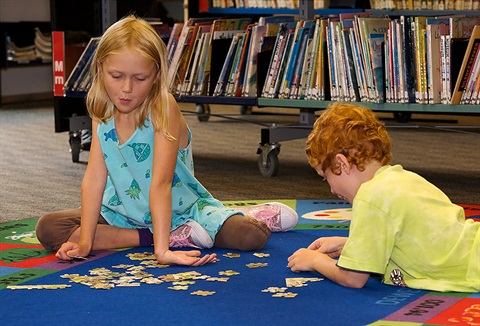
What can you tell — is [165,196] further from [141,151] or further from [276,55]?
[276,55]

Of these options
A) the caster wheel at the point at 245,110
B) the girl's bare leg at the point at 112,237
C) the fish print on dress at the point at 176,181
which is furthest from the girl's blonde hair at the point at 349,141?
the caster wheel at the point at 245,110

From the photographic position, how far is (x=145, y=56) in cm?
265

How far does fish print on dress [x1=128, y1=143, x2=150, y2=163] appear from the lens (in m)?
2.84

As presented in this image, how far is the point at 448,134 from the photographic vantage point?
20.4ft

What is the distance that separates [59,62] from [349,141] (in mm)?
3213

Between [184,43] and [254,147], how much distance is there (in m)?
0.96

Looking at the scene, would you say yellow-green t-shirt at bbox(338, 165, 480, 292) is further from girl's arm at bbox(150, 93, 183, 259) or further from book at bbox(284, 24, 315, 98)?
book at bbox(284, 24, 315, 98)

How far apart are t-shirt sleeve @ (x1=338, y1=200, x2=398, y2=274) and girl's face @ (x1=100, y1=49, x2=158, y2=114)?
2.55 ft

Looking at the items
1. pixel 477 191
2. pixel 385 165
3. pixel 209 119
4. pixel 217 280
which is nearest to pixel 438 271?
pixel 385 165

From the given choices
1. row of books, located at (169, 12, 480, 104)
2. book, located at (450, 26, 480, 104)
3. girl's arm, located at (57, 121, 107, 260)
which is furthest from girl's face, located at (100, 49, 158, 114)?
book, located at (450, 26, 480, 104)

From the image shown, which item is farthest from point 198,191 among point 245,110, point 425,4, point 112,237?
point 245,110

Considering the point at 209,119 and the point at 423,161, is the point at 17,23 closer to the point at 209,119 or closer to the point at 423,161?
the point at 209,119

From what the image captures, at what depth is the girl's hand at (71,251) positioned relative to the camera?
2.73 m

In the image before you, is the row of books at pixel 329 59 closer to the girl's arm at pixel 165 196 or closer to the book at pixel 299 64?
the book at pixel 299 64
